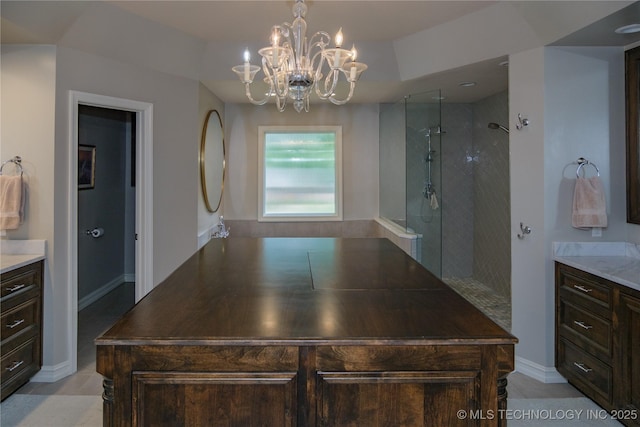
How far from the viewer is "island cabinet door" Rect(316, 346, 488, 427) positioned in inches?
46.3

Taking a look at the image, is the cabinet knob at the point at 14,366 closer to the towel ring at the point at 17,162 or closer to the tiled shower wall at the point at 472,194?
the towel ring at the point at 17,162

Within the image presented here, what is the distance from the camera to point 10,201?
2.74 meters

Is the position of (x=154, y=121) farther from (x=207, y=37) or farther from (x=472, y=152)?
(x=472, y=152)

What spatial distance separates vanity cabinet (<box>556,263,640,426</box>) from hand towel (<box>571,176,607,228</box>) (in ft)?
1.09

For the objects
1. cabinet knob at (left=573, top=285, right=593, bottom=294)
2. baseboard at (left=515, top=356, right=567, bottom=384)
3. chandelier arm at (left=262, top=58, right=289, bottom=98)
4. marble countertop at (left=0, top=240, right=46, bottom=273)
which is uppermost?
chandelier arm at (left=262, top=58, right=289, bottom=98)

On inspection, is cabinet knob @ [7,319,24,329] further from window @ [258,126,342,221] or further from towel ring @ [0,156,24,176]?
window @ [258,126,342,221]

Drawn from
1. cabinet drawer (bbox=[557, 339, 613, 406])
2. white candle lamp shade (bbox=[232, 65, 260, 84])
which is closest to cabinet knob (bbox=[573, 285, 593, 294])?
cabinet drawer (bbox=[557, 339, 613, 406])

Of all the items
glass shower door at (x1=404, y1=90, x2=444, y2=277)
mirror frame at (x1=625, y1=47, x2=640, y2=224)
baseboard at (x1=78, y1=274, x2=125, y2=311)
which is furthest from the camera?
baseboard at (x1=78, y1=274, x2=125, y2=311)

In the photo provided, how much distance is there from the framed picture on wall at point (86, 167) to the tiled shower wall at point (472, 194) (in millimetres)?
4083

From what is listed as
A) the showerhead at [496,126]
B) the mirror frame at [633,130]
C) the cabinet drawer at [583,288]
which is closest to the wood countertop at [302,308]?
the cabinet drawer at [583,288]

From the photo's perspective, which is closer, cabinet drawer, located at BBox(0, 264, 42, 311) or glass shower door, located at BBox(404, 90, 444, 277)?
cabinet drawer, located at BBox(0, 264, 42, 311)

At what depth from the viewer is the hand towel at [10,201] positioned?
2738 millimetres

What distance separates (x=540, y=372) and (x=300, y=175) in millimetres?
3261

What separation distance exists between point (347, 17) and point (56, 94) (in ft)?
6.85
